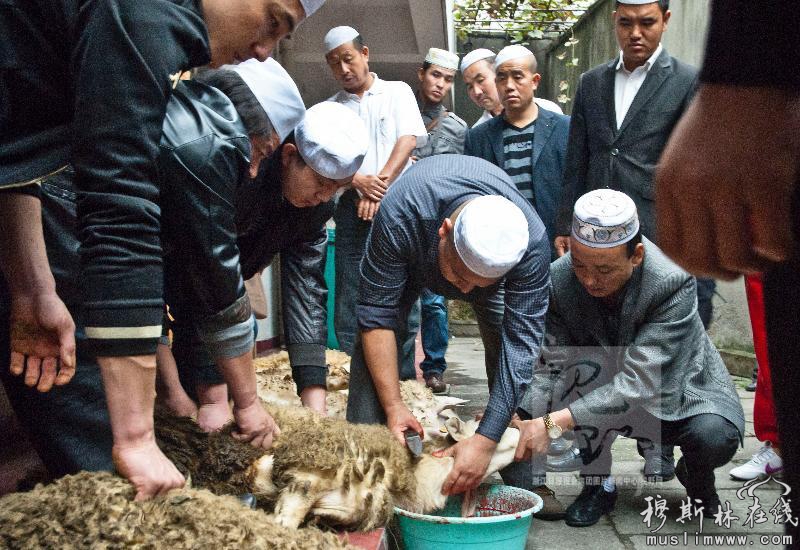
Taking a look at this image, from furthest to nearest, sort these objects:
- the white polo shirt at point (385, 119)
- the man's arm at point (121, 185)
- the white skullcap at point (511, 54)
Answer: the white polo shirt at point (385, 119) → the white skullcap at point (511, 54) → the man's arm at point (121, 185)

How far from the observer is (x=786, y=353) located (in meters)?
1.14

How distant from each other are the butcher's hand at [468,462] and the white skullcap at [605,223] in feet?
3.38

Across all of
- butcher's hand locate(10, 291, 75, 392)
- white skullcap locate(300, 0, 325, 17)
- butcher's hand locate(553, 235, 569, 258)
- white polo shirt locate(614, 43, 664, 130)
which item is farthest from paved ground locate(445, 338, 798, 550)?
white skullcap locate(300, 0, 325, 17)

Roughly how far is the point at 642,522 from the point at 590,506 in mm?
220

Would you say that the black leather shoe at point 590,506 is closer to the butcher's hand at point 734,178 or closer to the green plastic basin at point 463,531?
the green plastic basin at point 463,531

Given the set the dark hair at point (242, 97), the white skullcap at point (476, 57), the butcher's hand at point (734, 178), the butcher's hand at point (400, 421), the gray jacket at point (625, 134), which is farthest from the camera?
the white skullcap at point (476, 57)

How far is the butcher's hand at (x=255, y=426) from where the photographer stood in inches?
101

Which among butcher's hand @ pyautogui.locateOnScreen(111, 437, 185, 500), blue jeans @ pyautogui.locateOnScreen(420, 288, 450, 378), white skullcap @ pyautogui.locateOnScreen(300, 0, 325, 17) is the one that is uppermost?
white skullcap @ pyautogui.locateOnScreen(300, 0, 325, 17)

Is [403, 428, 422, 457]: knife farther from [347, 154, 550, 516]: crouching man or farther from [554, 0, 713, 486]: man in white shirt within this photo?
[554, 0, 713, 486]: man in white shirt

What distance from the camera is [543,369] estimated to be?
388cm

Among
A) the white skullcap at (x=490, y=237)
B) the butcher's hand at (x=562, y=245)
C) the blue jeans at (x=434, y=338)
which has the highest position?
the white skullcap at (x=490, y=237)

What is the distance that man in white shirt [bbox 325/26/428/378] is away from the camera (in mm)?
5359

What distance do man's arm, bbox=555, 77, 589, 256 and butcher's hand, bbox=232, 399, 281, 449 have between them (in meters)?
2.64

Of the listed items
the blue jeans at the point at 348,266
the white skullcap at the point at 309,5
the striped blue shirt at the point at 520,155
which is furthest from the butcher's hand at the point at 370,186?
the white skullcap at the point at 309,5
